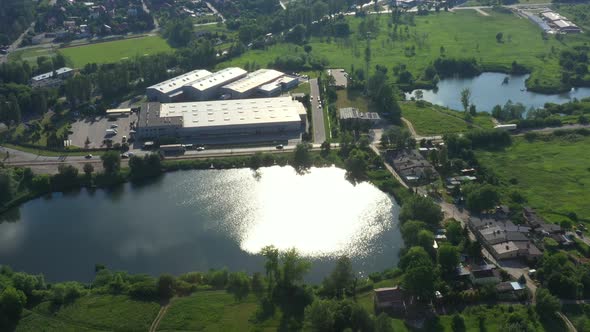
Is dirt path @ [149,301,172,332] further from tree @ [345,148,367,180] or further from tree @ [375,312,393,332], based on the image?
tree @ [345,148,367,180]

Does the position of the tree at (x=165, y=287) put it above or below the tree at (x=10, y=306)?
below

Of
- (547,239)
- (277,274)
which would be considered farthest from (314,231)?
(547,239)

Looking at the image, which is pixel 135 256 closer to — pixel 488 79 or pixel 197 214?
pixel 197 214

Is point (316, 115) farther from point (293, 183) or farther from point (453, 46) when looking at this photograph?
point (453, 46)

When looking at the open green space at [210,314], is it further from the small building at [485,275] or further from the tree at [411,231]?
the small building at [485,275]

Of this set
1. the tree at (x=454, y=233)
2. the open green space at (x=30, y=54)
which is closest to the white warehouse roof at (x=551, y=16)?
the tree at (x=454, y=233)


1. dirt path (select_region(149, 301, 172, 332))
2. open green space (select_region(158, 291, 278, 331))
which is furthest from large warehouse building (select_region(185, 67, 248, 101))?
dirt path (select_region(149, 301, 172, 332))
